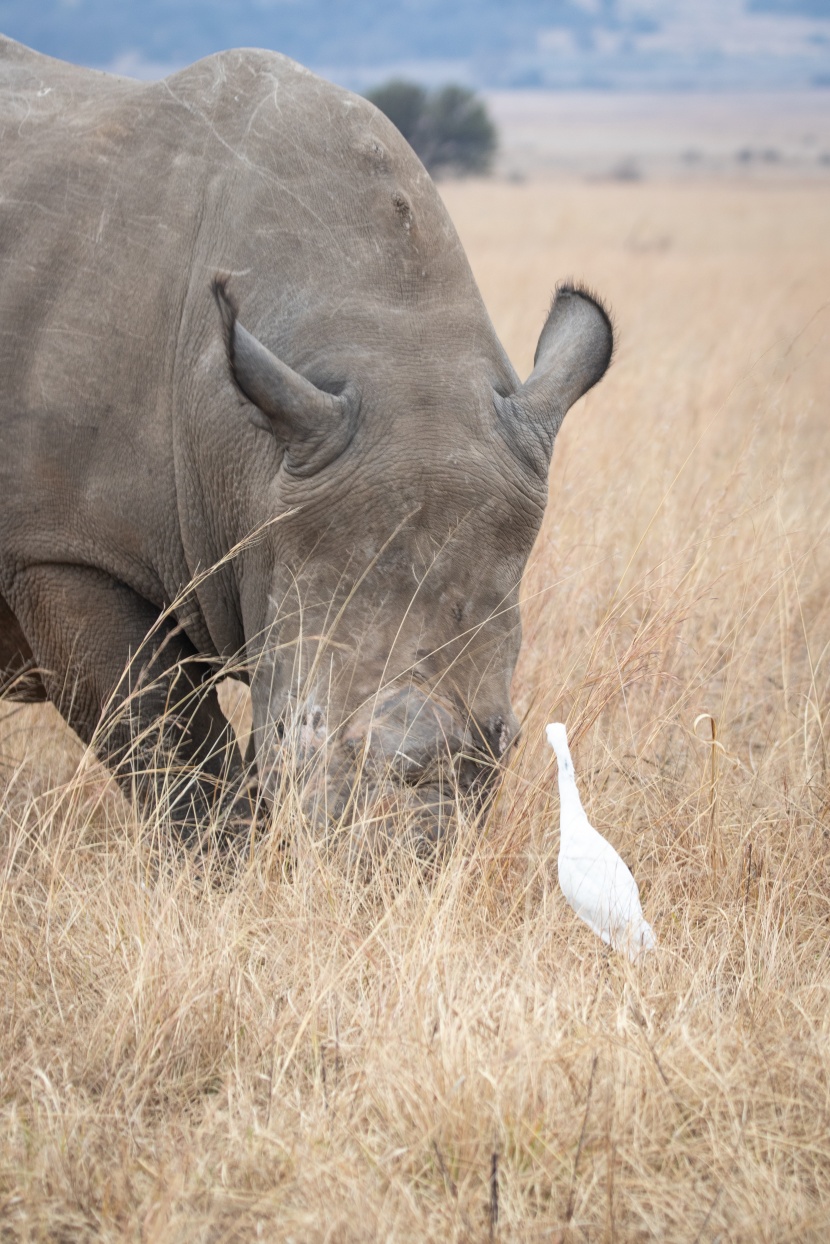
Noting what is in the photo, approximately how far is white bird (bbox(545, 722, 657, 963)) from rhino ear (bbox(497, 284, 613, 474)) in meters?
0.80

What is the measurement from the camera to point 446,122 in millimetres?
35469

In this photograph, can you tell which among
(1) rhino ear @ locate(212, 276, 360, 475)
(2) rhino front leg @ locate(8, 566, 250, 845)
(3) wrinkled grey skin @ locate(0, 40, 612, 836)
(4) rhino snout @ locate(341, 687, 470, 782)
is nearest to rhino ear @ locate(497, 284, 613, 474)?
(3) wrinkled grey skin @ locate(0, 40, 612, 836)

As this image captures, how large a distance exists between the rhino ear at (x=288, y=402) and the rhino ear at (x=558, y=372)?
37 centimetres

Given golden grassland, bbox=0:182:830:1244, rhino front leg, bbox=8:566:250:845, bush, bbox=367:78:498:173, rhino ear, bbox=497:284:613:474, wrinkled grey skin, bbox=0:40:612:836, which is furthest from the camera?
bush, bbox=367:78:498:173

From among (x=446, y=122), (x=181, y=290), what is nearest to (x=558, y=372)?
(x=181, y=290)

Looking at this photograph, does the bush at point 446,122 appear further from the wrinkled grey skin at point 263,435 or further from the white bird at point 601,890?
the white bird at point 601,890

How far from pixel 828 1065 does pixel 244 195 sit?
7.14 feet

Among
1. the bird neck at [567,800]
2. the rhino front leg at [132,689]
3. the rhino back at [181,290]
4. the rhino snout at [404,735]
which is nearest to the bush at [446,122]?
the rhino back at [181,290]

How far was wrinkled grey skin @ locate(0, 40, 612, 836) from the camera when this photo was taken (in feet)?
9.54

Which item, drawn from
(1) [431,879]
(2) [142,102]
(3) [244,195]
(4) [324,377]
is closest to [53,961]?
(1) [431,879]

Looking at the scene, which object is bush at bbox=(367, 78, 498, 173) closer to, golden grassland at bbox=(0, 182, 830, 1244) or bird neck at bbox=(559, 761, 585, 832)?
golden grassland at bbox=(0, 182, 830, 1244)

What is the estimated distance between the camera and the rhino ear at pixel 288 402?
2.77 m

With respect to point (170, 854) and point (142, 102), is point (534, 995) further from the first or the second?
point (142, 102)

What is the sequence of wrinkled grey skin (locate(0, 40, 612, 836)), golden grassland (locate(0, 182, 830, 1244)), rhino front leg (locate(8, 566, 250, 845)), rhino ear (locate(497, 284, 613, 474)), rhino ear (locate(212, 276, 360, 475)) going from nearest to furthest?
1. golden grassland (locate(0, 182, 830, 1244))
2. rhino ear (locate(212, 276, 360, 475))
3. wrinkled grey skin (locate(0, 40, 612, 836))
4. rhino ear (locate(497, 284, 613, 474))
5. rhino front leg (locate(8, 566, 250, 845))
